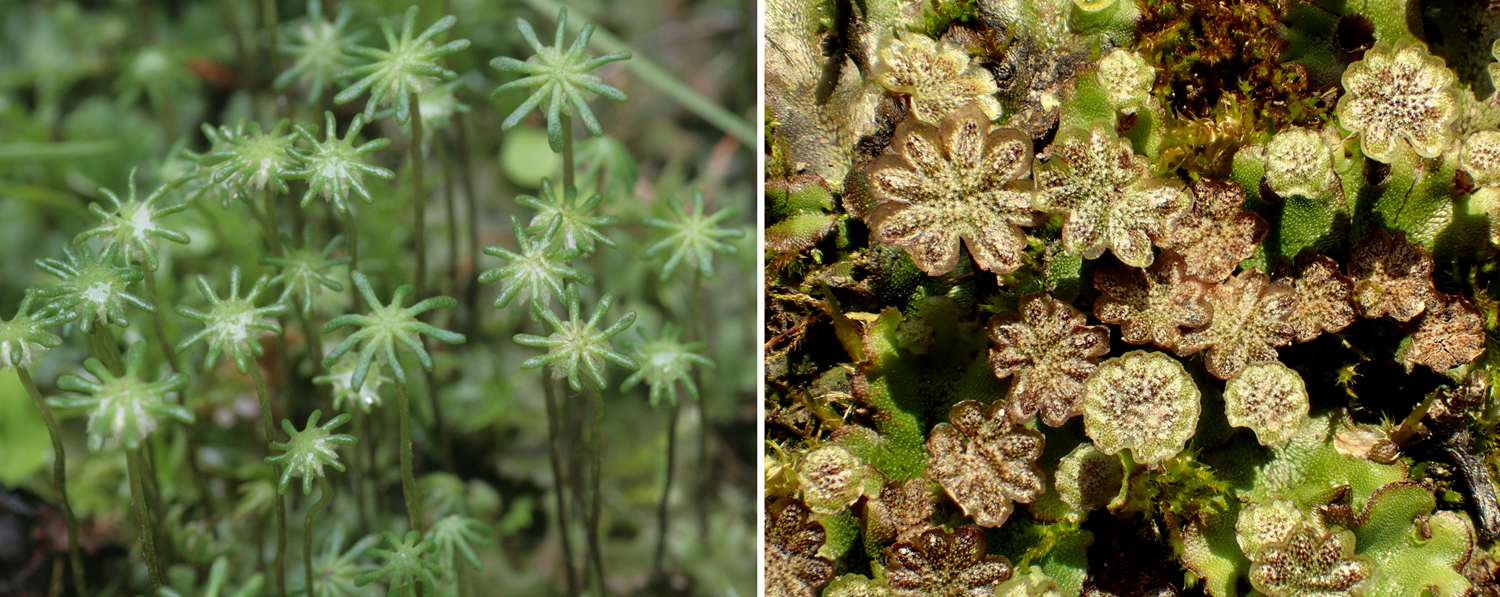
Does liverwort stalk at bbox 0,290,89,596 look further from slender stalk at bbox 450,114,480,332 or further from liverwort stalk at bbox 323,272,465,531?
slender stalk at bbox 450,114,480,332

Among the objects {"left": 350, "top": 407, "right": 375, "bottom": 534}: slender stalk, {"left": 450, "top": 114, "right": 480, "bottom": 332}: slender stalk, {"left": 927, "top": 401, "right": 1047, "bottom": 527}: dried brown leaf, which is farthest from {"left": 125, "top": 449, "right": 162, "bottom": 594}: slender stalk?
{"left": 927, "top": 401, "right": 1047, "bottom": 527}: dried brown leaf

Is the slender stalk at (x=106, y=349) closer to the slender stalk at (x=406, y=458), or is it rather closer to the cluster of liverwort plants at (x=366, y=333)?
the cluster of liverwort plants at (x=366, y=333)

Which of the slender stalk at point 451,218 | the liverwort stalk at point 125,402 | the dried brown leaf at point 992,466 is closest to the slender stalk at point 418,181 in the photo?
the slender stalk at point 451,218

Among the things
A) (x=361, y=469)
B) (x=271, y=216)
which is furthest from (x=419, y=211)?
(x=361, y=469)

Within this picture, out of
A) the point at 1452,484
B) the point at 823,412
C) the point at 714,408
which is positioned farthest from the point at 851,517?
the point at 1452,484

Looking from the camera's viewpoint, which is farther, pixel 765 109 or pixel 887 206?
pixel 765 109

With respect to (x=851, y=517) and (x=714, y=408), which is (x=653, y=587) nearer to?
(x=714, y=408)
